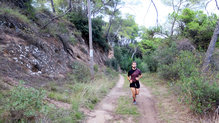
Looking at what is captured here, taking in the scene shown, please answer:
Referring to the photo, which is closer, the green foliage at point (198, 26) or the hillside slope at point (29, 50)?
→ the hillside slope at point (29, 50)

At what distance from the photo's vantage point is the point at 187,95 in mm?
5121

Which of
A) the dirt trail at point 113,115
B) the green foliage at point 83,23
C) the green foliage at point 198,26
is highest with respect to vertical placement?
the green foliage at point 83,23

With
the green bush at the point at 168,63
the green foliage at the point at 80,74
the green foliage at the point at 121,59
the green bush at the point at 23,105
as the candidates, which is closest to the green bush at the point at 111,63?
the green foliage at the point at 121,59

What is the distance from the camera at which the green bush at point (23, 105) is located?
310cm

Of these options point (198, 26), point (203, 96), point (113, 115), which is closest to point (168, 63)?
point (198, 26)

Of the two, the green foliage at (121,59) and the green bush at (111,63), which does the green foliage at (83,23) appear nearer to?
the green bush at (111,63)

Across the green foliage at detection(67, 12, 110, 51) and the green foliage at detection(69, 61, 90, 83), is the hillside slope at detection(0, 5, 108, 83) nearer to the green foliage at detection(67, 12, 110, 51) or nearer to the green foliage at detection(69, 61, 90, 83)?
the green foliage at detection(69, 61, 90, 83)

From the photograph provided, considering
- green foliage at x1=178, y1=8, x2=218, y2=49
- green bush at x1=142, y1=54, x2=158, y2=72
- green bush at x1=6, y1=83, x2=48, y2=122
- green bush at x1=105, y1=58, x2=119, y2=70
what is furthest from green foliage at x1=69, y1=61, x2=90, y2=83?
green bush at x1=105, y1=58, x2=119, y2=70

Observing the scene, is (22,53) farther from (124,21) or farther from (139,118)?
(124,21)

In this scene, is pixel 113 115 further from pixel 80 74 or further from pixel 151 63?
pixel 151 63

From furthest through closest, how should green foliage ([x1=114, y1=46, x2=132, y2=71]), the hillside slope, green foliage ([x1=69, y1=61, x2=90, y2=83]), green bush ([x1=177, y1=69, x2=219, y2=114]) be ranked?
green foliage ([x1=114, y1=46, x2=132, y2=71])
green foliage ([x1=69, y1=61, x2=90, y2=83])
the hillside slope
green bush ([x1=177, y1=69, x2=219, y2=114])

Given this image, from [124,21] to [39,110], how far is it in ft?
95.0

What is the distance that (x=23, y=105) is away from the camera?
10.1 feet

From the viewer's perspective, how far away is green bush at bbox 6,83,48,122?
10.2 ft
